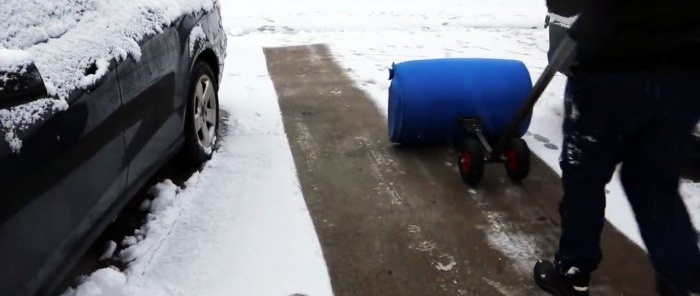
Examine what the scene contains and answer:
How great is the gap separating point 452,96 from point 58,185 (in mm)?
2530

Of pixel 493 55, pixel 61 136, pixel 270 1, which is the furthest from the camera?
pixel 270 1

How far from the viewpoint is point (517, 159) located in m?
3.76

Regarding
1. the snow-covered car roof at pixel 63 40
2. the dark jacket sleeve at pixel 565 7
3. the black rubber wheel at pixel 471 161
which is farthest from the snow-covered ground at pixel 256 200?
the dark jacket sleeve at pixel 565 7

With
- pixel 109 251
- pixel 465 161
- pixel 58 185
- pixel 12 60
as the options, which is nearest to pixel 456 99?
pixel 465 161

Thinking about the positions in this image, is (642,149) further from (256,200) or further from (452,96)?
(256,200)

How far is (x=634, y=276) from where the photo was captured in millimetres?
2912

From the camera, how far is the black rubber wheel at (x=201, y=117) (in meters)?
3.99

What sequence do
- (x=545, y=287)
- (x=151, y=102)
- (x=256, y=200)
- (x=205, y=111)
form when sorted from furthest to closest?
(x=205, y=111) → (x=256, y=200) → (x=151, y=102) → (x=545, y=287)

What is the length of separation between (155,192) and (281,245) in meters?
0.97

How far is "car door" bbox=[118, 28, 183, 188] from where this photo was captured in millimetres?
2982

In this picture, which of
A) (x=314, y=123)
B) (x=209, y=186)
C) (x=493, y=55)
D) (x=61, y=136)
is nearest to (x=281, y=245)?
(x=209, y=186)

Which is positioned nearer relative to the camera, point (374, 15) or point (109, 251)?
point (109, 251)

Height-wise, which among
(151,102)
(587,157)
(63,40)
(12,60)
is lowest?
(151,102)

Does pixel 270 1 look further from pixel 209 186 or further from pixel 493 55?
pixel 209 186
